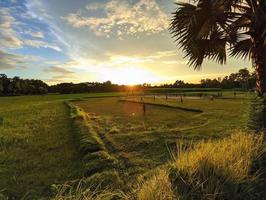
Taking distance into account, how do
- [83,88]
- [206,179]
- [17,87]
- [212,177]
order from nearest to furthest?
[206,179] < [212,177] < [17,87] < [83,88]

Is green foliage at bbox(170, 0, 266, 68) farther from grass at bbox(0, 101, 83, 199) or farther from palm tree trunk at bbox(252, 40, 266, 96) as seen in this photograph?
grass at bbox(0, 101, 83, 199)

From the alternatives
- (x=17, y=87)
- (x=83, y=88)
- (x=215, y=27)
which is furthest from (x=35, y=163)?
(x=83, y=88)

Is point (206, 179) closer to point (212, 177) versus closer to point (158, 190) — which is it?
point (212, 177)

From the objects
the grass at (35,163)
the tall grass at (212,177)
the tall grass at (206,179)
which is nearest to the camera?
the tall grass at (206,179)

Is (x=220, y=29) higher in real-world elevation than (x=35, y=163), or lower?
higher

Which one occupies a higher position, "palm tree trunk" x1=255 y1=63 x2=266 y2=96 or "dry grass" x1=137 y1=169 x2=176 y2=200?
"palm tree trunk" x1=255 y1=63 x2=266 y2=96

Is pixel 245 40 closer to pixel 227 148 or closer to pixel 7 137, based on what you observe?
pixel 227 148

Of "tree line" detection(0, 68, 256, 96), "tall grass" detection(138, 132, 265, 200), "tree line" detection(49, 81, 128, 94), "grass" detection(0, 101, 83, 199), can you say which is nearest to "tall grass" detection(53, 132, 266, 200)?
"tall grass" detection(138, 132, 265, 200)

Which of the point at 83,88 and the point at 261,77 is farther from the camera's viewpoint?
the point at 83,88

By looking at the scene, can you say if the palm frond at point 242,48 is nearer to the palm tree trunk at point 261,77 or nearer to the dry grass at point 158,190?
the palm tree trunk at point 261,77

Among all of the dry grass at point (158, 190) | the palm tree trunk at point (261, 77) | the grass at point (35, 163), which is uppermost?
the palm tree trunk at point (261, 77)

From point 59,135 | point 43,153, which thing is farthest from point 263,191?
point 59,135

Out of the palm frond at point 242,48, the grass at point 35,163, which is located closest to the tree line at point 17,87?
the grass at point 35,163

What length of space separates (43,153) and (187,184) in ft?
34.4
